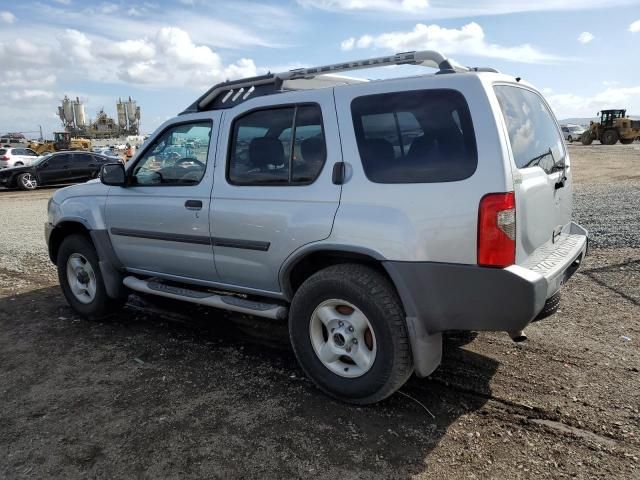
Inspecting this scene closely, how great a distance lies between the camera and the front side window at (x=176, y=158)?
402cm

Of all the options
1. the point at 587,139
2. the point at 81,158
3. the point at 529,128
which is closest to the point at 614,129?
the point at 587,139

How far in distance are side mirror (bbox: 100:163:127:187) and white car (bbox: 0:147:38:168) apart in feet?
71.6

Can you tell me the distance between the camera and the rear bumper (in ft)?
8.78

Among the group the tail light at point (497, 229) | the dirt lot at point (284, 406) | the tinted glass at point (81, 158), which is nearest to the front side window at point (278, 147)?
the tail light at point (497, 229)

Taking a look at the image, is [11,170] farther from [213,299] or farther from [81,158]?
[213,299]

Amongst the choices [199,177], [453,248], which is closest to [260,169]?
[199,177]

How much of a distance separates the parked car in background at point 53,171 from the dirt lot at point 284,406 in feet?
57.0

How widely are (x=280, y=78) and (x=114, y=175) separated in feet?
5.87

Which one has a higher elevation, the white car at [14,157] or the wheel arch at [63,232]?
the white car at [14,157]

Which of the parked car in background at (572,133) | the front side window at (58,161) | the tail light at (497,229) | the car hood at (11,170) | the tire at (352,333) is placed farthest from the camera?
the parked car in background at (572,133)

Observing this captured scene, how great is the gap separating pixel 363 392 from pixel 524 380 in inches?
47.4

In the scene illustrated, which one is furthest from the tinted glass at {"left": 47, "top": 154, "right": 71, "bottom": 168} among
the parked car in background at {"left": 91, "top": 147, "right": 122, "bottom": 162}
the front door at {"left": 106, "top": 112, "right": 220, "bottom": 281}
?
the front door at {"left": 106, "top": 112, "right": 220, "bottom": 281}

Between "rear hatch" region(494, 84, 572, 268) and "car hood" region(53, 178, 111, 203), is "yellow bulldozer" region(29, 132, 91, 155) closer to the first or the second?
"car hood" region(53, 178, 111, 203)

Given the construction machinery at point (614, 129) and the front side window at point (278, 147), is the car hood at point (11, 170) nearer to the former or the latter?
the front side window at point (278, 147)
